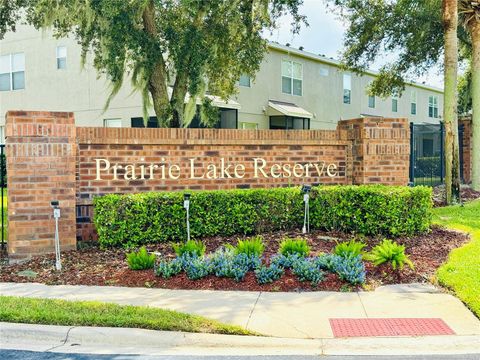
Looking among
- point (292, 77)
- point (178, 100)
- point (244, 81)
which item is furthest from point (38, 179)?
point (292, 77)

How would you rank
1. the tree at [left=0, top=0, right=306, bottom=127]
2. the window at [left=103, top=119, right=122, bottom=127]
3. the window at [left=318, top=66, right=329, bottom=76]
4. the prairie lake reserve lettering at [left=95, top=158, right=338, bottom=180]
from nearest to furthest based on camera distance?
1. the prairie lake reserve lettering at [left=95, top=158, right=338, bottom=180]
2. the tree at [left=0, top=0, right=306, bottom=127]
3. the window at [left=103, top=119, right=122, bottom=127]
4. the window at [left=318, top=66, right=329, bottom=76]

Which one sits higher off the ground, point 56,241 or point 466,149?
point 466,149

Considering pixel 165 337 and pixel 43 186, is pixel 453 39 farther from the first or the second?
pixel 165 337

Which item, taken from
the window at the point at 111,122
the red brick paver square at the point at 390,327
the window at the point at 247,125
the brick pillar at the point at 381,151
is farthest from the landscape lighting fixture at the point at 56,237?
the window at the point at 247,125

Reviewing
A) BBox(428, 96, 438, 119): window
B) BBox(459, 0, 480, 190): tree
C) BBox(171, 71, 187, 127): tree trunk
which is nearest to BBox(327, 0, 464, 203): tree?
BBox(459, 0, 480, 190): tree

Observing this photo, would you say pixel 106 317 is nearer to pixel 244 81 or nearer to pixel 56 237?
pixel 56 237

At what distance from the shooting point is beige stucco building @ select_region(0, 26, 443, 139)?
2047 centimetres

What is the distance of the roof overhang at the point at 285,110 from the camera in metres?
23.6

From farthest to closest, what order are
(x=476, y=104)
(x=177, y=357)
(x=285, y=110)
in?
(x=285, y=110) → (x=476, y=104) → (x=177, y=357)

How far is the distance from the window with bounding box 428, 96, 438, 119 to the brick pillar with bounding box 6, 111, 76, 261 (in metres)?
32.6

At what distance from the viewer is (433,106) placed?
3747 cm

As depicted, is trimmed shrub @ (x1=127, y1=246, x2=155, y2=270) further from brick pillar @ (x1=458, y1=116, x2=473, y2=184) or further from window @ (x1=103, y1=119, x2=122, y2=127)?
brick pillar @ (x1=458, y1=116, x2=473, y2=184)

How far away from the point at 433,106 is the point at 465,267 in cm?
3254

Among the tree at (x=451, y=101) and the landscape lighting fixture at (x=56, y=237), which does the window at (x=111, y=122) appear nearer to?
the tree at (x=451, y=101)
